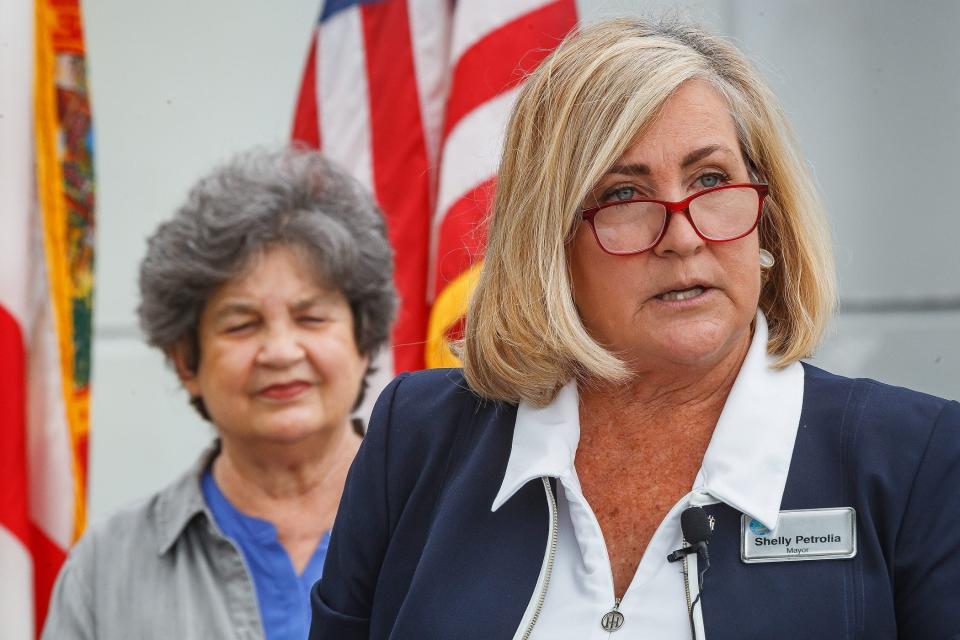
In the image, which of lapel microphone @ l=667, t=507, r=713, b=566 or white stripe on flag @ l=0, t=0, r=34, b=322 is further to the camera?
white stripe on flag @ l=0, t=0, r=34, b=322

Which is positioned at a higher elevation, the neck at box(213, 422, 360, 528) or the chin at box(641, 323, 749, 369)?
the chin at box(641, 323, 749, 369)

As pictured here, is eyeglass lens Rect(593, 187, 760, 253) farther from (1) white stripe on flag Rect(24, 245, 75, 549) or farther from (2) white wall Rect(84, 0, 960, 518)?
(1) white stripe on flag Rect(24, 245, 75, 549)

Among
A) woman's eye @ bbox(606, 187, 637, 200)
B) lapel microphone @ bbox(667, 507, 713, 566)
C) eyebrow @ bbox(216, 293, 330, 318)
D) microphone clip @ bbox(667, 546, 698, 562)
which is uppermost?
woman's eye @ bbox(606, 187, 637, 200)

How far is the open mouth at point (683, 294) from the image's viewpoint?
152 cm

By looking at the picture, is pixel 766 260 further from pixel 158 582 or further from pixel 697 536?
pixel 158 582

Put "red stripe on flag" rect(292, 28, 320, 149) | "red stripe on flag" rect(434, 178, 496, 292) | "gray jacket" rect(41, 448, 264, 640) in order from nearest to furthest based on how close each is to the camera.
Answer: "gray jacket" rect(41, 448, 264, 640) < "red stripe on flag" rect(434, 178, 496, 292) < "red stripe on flag" rect(292, 28, 320, 149)

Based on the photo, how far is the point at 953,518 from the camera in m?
1.34

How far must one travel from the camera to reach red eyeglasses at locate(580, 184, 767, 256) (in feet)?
4.98

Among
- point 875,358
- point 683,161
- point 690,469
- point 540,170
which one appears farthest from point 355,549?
point 875,358

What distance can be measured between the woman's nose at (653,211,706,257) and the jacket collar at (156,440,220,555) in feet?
4.65

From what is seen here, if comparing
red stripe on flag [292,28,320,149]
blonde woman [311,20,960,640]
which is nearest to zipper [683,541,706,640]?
blonde woman [311,20,960,640]

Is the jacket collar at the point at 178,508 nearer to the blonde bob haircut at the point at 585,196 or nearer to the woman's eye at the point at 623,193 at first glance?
the blonde bob haircut at the point at 585,196

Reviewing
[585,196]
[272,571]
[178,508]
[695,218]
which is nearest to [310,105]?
[178,508]

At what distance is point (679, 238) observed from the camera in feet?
4.91
